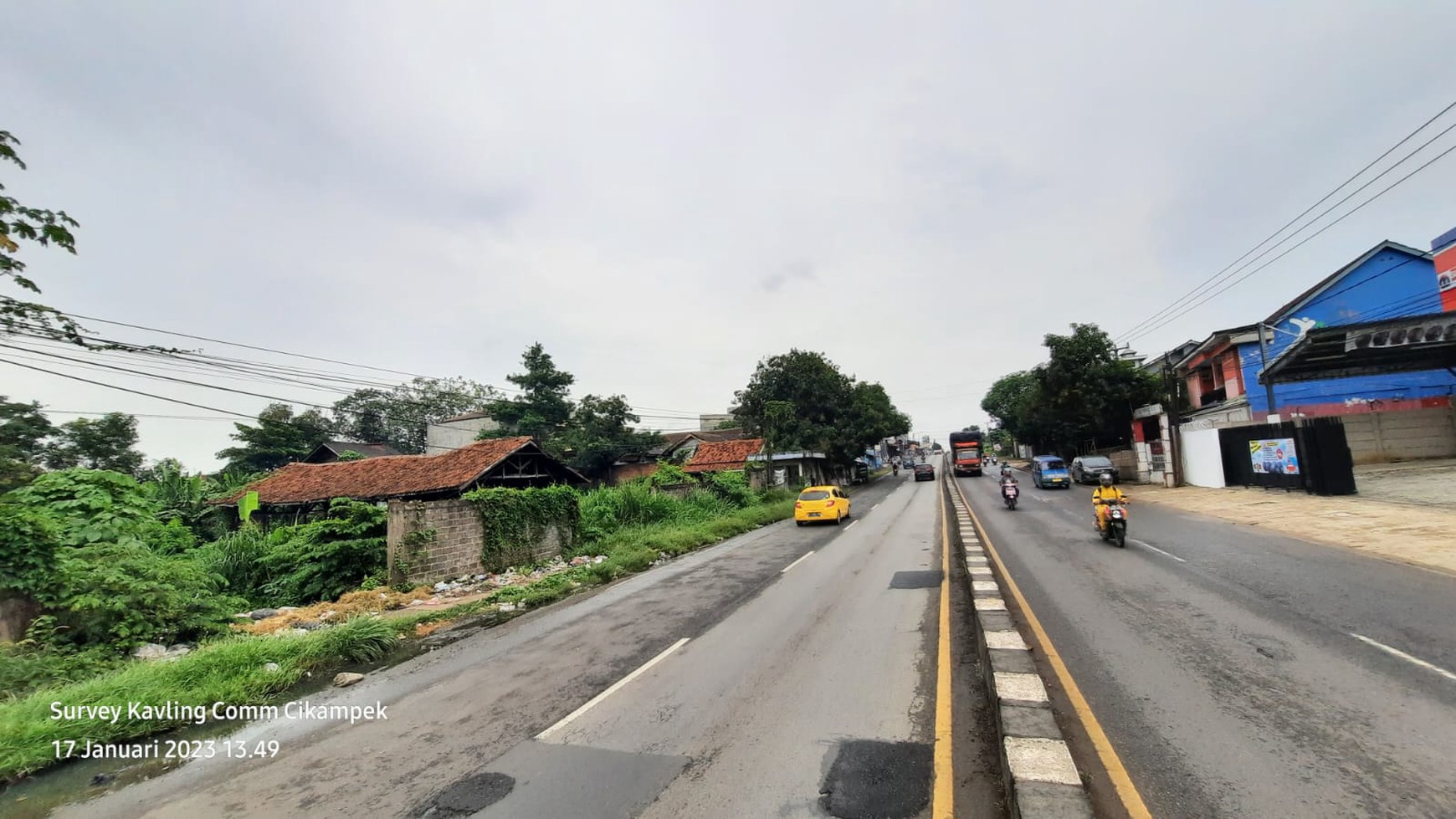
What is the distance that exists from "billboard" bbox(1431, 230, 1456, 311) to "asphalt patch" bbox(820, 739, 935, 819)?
3145cm

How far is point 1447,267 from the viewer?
21891 mm

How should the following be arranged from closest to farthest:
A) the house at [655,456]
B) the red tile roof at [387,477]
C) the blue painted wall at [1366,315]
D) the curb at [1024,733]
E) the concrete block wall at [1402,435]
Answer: the curb at [1024,733]
the red tile roof at [387,477]
the concrete block wall at [1402,435]
the blue painted wall at [1366,315]
the house at [655,456]

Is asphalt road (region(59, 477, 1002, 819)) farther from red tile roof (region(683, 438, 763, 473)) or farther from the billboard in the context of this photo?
red tile roof (region(683, 438, 763, 473))

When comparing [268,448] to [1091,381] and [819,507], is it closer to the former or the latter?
[819,507]

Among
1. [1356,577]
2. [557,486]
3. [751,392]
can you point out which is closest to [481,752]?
[1356,577]

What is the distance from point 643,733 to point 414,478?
18.7m

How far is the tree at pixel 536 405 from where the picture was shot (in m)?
45.0

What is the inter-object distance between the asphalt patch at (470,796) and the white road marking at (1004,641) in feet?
15.3

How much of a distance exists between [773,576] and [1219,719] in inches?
321

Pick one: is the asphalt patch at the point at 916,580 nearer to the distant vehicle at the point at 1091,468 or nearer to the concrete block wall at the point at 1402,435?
the distant vehicle at the point at 1091,468

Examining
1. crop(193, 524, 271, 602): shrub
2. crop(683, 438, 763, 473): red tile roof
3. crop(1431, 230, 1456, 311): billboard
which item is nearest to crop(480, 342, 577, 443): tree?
crop(683, 438, 763, 473): red tile roof

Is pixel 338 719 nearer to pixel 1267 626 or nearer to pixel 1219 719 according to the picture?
pixel 1219 719

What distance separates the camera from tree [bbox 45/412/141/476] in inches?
1323

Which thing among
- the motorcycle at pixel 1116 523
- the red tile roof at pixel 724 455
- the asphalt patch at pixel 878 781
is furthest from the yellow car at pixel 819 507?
the asphalt patch at pixel 878 781
